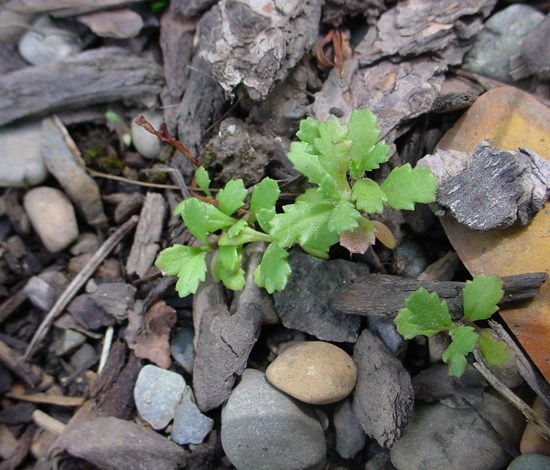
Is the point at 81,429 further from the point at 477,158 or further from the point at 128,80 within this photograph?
the point at 477,158

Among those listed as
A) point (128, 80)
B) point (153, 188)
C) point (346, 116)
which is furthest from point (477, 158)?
point (128, 80)

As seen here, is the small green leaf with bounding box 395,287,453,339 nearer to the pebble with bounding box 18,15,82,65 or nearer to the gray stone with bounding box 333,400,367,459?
the gray stone with bounding box 333,400,367,459

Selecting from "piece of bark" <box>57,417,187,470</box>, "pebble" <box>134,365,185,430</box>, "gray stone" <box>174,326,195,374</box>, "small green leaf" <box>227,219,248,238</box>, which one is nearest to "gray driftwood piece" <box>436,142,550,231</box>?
"small green leaf" <box>227,219,248,238</box>

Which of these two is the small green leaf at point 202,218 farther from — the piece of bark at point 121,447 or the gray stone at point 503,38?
the gray stone at point 503,38

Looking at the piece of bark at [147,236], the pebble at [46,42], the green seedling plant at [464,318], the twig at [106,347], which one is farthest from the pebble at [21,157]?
the green seedling plant at [464,318]

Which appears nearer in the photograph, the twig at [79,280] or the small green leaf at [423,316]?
the small green leaf at [423,316]
